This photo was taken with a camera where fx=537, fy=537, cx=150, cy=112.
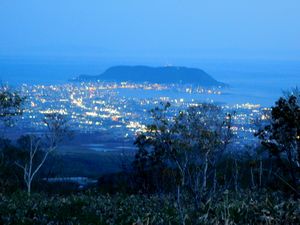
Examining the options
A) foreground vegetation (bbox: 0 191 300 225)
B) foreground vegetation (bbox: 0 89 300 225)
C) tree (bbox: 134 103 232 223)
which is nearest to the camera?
foreground vegetation (bbox: 0 191 300 225)

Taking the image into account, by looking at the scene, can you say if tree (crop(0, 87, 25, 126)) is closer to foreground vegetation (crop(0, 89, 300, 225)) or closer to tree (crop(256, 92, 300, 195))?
foreground vegetation (crop(0, 89, 300, 225))

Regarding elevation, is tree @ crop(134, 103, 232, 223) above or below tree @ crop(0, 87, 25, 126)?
below

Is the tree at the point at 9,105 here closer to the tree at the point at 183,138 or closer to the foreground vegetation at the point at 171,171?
the foreground vegetation at the point at 171,171

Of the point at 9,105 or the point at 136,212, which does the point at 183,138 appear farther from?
the point at 136,212

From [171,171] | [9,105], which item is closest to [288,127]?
[171,171]

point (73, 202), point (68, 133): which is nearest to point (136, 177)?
point (68, 133)

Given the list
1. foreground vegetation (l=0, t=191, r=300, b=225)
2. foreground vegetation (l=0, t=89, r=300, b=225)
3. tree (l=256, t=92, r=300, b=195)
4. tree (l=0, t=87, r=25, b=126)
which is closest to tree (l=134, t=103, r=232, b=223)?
foreground vegetation (l=0, t=89, r=300, b=225)

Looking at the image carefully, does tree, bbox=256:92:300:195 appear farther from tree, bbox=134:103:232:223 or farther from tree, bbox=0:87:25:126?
tree, bbox=0:87:25:126

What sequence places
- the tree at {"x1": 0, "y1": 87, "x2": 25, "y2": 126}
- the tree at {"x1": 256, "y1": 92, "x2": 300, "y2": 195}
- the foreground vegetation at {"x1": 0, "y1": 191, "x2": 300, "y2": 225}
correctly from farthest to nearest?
1. the tree at {"x1": 0, "y1": 87, "x2": 25, "y2": 126}
2. the tree at {"x1": 256, "y1": 92, "x2": 300, "y2": 195}
3. the foreground vegetation at {"x1": 0, "y1": 191, "x2": 300, "y2": 225}

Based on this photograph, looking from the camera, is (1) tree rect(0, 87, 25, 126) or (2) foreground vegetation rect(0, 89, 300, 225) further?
(1) tree rect(0, 87, 25, 126)

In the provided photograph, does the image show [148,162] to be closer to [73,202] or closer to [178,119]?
[178,119]

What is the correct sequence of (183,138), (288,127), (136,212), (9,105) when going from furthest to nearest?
(183,138) < (9,105) < (288,127) < (136,212)
